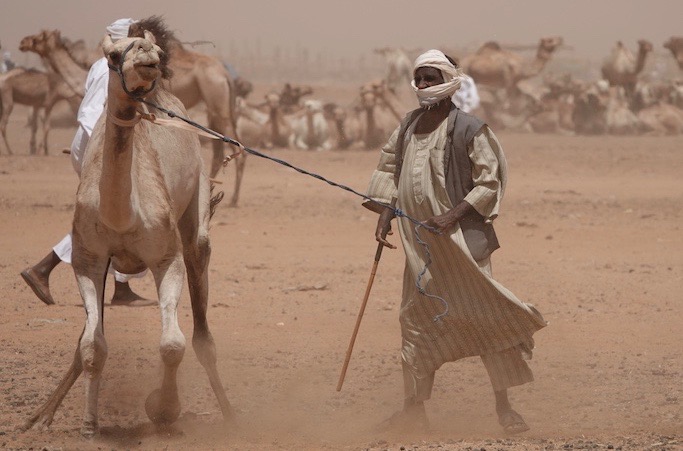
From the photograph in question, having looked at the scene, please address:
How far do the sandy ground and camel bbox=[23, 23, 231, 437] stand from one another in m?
0.29

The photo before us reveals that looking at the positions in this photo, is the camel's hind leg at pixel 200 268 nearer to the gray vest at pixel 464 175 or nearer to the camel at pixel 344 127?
the gray vest at pixel 464 175

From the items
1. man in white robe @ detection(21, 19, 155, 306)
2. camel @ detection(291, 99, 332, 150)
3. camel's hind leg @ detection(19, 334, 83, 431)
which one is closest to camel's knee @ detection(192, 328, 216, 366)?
camel's hind leg @ detection(19, 334, 83, 431)

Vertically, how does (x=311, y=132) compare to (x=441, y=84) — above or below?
below

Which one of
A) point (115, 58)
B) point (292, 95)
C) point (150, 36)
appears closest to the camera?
point (115, 58)

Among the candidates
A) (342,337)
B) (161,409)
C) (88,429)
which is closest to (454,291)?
(161,409)

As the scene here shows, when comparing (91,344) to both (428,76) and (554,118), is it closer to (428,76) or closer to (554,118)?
(428,76)

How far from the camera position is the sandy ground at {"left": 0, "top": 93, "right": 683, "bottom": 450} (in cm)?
625

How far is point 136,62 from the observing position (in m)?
5.18

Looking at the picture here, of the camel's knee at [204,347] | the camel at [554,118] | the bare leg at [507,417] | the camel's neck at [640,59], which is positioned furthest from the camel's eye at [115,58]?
the camel's neck at [640,59]

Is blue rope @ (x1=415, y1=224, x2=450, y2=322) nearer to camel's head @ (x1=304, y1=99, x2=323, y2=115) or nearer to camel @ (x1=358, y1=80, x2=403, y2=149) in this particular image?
camel @ (x1=358, y1=80, x2=403, y2=149)

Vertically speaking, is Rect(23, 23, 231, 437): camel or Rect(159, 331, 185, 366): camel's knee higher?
Rect(23, 23, 231, 437): camel

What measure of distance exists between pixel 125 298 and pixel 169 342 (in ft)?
12.2

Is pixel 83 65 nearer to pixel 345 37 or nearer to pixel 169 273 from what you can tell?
pixel 169 273

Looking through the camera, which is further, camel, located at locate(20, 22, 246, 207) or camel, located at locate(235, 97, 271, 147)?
camel, located at locate(235, 97, 271, 147)
